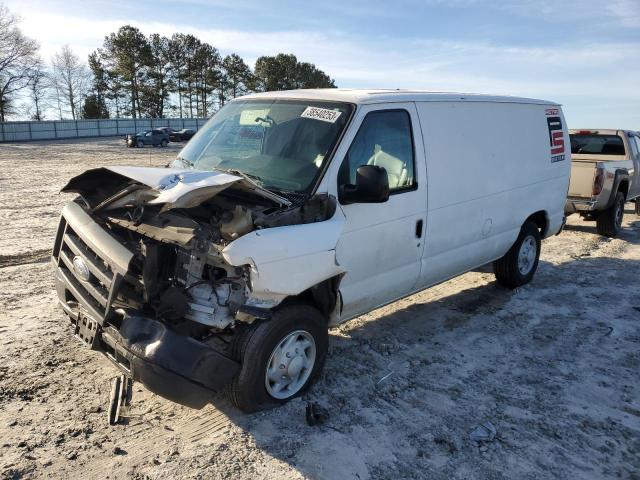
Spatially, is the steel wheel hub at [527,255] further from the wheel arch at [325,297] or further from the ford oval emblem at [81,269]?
the ford oval emblem at [81,269]

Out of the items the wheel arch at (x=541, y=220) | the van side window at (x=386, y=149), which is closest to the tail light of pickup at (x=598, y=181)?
the wheel arch at (x=541, y=220)

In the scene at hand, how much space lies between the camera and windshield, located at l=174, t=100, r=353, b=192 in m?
4.03

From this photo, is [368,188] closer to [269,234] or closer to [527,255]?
[269,234]

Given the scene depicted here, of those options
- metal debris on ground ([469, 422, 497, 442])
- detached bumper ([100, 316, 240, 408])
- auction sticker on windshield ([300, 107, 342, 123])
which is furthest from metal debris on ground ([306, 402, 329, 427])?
Result: auction sticker on windshield ([300, 107, 342, 123])

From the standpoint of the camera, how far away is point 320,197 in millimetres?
3799

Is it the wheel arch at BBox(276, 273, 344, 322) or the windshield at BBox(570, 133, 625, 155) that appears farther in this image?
the windshield at BBox(570, 133, 625, 155)

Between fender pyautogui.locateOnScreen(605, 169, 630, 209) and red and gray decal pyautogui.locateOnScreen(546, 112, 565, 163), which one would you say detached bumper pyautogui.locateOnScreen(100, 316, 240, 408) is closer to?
red and gray decal pyautogui.locateOnScreen(546, 112, 565, 163)

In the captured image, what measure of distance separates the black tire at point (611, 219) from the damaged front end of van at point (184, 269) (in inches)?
323

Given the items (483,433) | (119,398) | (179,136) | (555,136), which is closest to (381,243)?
(483,433)

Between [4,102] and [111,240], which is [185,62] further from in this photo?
[111,240]

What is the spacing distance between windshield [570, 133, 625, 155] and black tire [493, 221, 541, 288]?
531cm

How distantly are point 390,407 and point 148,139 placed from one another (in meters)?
38.7

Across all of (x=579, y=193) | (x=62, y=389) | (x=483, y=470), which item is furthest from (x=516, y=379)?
(x=579, y=193)

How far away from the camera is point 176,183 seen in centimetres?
343
